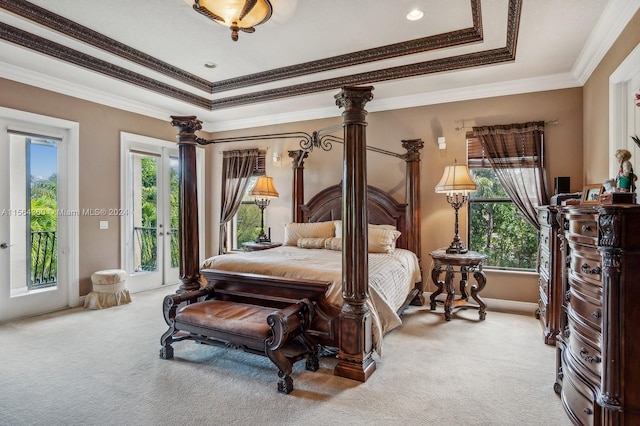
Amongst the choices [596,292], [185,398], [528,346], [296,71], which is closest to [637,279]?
[596,292]

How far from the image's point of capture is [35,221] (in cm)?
435

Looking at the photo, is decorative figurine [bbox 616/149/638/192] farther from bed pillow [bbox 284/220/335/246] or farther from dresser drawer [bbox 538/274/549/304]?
bed pillow [bbox 284/220/335/246]

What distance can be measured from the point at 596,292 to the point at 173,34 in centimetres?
416

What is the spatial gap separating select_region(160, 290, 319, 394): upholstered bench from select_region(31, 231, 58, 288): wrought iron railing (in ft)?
8.06

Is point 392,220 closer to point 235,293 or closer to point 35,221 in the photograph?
point 235,293

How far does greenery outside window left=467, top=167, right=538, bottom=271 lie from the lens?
457 centimetres

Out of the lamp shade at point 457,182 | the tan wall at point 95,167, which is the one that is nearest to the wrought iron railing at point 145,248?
the tan wall at point 95,167

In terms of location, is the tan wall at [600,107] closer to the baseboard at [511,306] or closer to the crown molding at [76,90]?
the baseboard at [511,306]

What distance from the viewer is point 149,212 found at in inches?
222

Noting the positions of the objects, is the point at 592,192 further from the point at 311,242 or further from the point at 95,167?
the point at 95,167

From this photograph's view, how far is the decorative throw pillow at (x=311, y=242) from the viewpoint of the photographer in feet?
15.4

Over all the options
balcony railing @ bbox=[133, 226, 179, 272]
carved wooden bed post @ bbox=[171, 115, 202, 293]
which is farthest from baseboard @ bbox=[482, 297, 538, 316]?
balcony railing @ bbox=[133, 226, 179, 272]

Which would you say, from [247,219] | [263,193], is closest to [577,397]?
[263,193]

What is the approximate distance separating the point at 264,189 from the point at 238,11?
3025 millimetres
